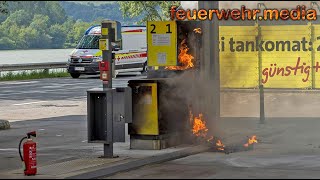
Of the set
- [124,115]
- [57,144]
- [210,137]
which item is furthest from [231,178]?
[57,144]

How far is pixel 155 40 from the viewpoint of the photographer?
57.1 ft

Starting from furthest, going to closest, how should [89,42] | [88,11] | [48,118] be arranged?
[89,42]
[48,118]
[88,11]

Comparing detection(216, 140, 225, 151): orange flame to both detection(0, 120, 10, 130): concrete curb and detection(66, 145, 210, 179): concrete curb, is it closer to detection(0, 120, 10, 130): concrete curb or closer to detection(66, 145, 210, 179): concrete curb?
detection(66, 145, 210, 179): concrete curb

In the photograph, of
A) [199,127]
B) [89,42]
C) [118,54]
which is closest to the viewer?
[199,127]

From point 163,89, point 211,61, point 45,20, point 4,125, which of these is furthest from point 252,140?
point 4,125

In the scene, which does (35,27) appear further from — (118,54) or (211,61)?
(118,54)

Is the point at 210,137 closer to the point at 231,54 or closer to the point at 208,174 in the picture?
the point at 208,174

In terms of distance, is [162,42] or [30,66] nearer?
[162,42]

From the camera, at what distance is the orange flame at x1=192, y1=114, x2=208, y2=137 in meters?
17.6

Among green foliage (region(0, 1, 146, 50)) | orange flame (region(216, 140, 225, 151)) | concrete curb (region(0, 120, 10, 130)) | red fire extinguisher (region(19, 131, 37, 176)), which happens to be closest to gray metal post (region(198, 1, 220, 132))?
orange flame (region(216, 140, 225, 151))

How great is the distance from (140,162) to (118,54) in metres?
27.6

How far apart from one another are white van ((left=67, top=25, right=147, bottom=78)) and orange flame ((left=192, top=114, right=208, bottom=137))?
25.1 m

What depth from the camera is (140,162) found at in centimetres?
1518

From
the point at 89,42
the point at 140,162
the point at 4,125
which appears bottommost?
the point at 140,162
